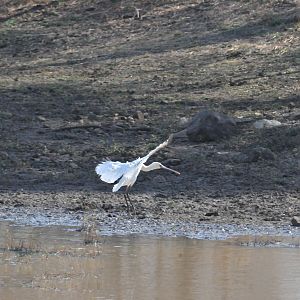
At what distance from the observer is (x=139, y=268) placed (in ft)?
30.0

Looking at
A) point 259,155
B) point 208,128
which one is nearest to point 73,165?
point 208,128

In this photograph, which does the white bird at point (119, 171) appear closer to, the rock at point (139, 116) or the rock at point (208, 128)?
the rock at point (208, 128)

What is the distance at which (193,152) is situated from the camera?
45.0 ft

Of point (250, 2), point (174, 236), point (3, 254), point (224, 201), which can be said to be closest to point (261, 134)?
point (224, 201)

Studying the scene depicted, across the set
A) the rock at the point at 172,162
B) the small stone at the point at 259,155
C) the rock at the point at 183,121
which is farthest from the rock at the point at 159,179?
the rock at the point at 183,121

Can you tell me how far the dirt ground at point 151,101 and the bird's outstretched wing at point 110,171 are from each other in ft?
2.15

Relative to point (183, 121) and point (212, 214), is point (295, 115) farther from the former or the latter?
point (212, 214)

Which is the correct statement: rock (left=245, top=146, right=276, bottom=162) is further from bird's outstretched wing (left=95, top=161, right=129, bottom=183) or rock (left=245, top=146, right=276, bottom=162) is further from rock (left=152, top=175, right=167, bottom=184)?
bird's outstretched wing (left=95, top=161, right=129, bottom=183)

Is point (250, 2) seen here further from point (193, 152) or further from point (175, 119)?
point (193, 152)

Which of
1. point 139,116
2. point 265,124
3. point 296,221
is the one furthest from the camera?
point 139,116

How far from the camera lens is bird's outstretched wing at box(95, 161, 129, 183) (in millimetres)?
10938

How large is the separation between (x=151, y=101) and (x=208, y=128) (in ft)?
9.09

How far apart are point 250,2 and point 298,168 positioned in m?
9.31

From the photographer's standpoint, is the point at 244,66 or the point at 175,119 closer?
the point at 175,119
